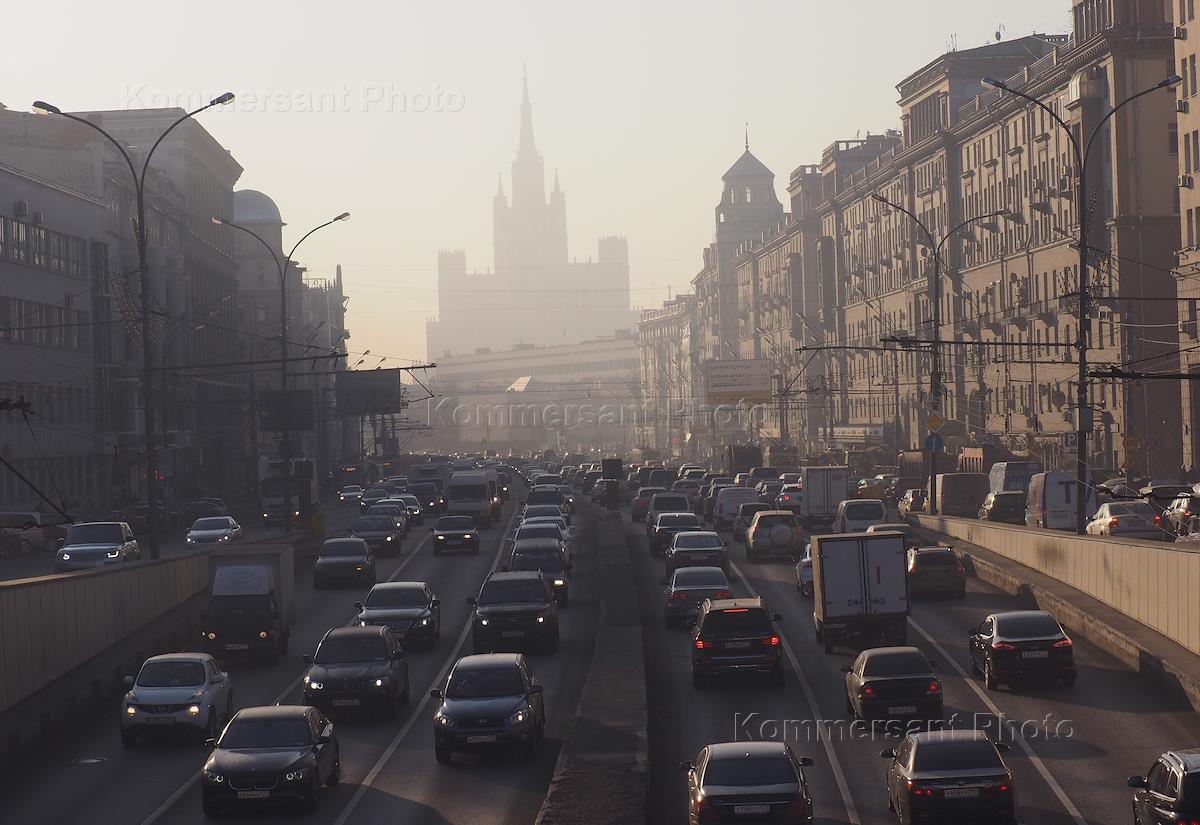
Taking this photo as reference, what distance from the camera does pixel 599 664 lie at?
31.9 meters

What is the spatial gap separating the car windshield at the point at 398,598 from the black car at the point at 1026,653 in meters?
14.0

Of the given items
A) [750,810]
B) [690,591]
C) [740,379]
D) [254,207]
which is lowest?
[750,810]

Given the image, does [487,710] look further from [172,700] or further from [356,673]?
[172,700]

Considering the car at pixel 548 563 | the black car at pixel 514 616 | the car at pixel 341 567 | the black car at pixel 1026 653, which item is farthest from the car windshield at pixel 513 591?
the car at pixel 341 567

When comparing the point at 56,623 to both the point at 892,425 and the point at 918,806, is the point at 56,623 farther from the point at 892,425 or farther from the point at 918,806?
the point at 892,425

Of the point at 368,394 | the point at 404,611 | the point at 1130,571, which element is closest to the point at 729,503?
the point at 404,611

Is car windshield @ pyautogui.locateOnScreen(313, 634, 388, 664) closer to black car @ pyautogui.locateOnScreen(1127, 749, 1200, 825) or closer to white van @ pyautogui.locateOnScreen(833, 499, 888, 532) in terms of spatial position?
black car @ pyautogui.locateOnScreen(1127, 749, 1200, 825)

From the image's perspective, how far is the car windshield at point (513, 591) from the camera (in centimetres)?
3588

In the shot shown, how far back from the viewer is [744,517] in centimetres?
6206

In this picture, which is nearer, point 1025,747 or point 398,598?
point 1025,747

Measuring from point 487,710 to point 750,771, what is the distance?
700cm

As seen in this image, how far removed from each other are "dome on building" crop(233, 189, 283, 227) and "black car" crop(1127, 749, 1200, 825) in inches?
5707

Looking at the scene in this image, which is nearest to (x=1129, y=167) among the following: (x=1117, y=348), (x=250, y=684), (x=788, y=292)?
(x=1117, y=348)

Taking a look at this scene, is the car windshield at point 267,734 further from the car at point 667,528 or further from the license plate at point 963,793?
the car at point 667,528
